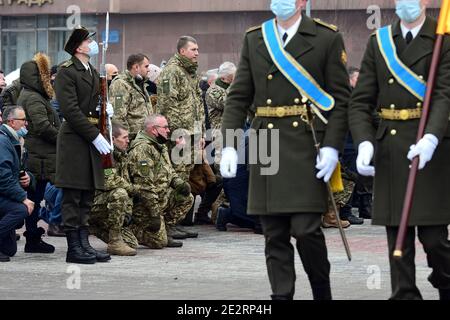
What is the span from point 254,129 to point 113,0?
34.3 metres

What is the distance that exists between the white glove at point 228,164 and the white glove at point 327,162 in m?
0.51

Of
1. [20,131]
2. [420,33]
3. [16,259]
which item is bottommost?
[16,259]

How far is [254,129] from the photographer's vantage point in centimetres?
802

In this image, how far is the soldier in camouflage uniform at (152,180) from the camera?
12281 mm

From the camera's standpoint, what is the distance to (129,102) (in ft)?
44.3

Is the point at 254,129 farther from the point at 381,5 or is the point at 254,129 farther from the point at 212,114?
the point at 381,5

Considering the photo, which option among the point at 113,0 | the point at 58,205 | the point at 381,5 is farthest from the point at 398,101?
the point at 113,0

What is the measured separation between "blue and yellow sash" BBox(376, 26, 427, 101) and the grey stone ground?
192 centimetres

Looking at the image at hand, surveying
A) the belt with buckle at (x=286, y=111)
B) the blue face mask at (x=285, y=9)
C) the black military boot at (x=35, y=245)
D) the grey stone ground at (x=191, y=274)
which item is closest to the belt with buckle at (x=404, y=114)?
the belt with buckle at (x=286, y=111)

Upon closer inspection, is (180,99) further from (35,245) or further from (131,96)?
(35,245)

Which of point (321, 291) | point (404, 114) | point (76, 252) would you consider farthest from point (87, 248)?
point (404, 114)

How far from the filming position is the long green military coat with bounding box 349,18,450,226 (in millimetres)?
7559

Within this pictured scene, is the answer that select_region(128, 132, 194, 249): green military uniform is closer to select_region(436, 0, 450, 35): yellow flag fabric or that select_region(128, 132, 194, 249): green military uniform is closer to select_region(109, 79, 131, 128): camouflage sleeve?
select_region(109, 79, 131, 128): camouflage sleeve

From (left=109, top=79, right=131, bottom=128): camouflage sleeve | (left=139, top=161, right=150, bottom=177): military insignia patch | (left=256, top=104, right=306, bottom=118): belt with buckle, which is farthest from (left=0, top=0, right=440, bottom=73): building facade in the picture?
(left=256, top=104, right=306, bottom=118): belt with buckle
